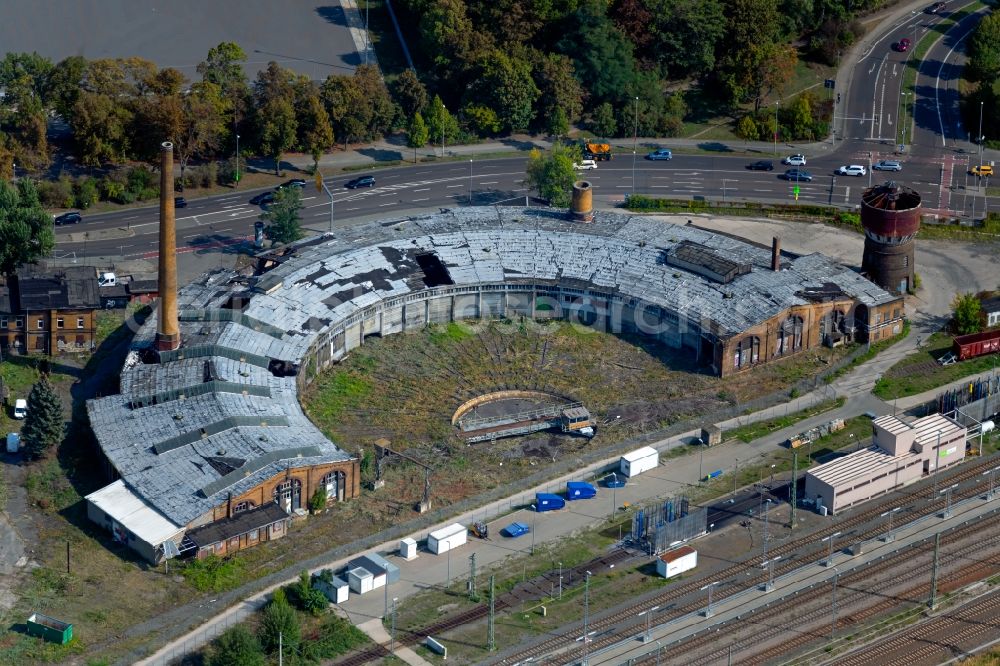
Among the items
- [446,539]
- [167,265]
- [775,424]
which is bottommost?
[446,539]

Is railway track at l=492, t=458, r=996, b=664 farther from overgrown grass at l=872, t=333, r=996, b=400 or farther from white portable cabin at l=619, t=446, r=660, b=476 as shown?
white portable cabin at l=619, t=446, r=660, b=476

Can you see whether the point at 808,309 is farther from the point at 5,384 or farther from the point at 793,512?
the point at 5,384

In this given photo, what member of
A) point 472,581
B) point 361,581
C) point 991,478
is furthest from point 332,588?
point 991,478

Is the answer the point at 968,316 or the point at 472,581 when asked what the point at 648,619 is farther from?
the point at 968,316

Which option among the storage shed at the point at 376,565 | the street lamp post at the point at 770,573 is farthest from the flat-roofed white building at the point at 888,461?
the storage shed at the point at 376,565

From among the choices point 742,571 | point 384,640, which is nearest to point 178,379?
point 384,640

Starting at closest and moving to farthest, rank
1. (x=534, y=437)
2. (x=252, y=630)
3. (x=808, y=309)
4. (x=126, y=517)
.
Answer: (x=252, y=630) < (x=126, y=517) < (x=534, y=437) < (x=808, y=309)
